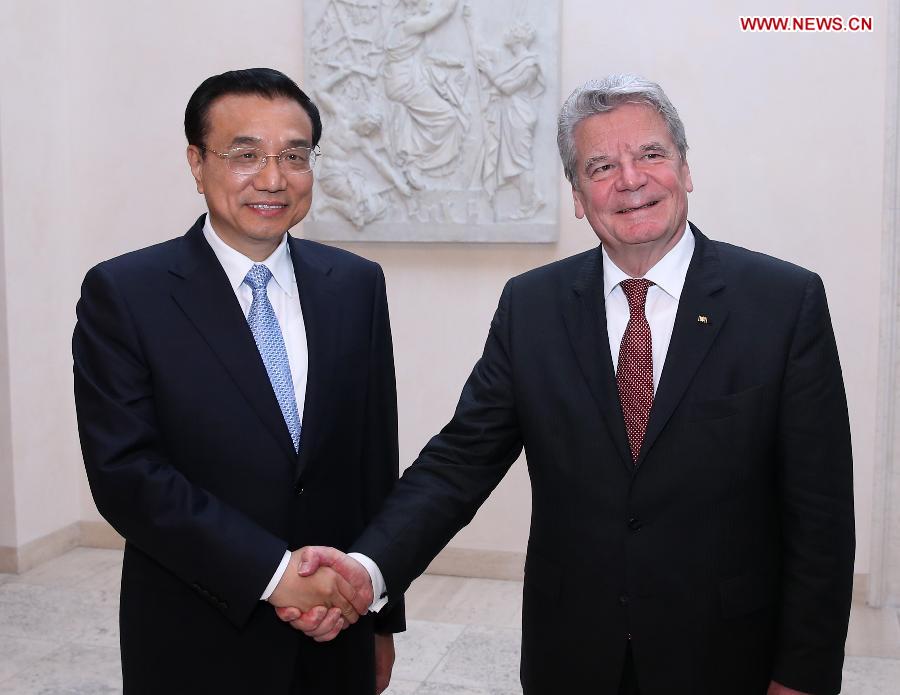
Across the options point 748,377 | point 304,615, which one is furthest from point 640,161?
point 304,615

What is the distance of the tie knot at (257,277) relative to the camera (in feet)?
7.44

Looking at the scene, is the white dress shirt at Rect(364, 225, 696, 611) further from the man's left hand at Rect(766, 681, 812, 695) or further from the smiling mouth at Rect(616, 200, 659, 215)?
the man's left hand at Rect(766, 681, 812, 695)

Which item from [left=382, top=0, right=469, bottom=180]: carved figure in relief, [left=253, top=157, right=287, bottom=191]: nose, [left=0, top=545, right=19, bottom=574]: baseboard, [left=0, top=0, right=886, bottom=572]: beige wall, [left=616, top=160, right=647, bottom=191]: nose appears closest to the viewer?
[left=616, top=160, right=647, bottom=191]: nose

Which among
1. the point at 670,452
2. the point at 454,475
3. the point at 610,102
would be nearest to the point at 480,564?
the point at 454,475

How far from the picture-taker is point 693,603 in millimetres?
2021

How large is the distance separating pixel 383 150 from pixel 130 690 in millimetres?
3314

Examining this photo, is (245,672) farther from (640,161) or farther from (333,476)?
(640,161)

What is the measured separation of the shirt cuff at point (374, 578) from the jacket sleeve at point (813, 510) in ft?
2.71

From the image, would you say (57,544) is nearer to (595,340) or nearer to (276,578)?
(276,578)

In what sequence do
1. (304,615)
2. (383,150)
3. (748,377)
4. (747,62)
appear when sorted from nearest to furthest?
1. (748,377)
2. (304,615)
3. (747,62)
4. (383,150)

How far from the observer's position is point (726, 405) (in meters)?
2.00

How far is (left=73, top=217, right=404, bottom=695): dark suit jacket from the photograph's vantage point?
6.77 ft

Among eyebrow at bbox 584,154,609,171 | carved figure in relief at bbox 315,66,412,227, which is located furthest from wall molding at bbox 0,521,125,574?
eyebrow at bbox 584,154,609,171

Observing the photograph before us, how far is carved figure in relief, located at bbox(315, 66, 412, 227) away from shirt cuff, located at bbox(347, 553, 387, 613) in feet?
9.82
